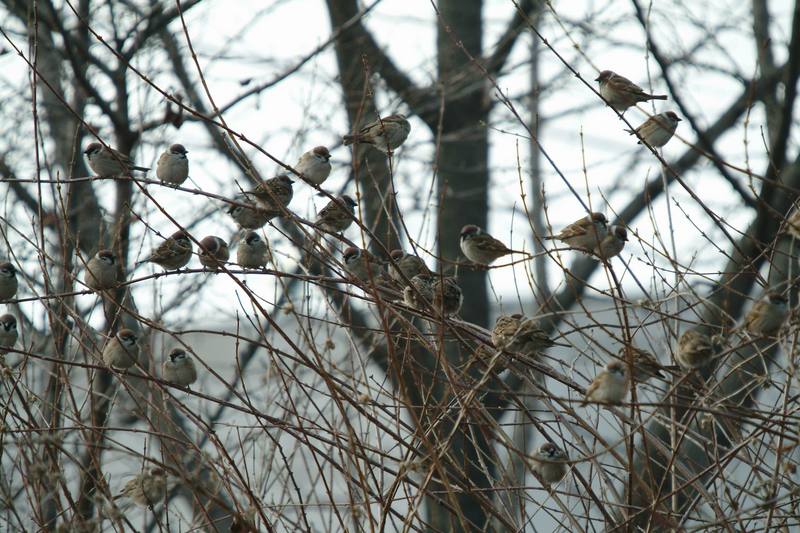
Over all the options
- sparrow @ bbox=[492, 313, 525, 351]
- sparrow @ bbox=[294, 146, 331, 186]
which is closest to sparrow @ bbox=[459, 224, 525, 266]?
sparrow @ bbox=[294, 146, 331, 186]

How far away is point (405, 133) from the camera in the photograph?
5492 millimetres

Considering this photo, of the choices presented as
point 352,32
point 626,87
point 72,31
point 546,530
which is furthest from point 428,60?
point 546,530

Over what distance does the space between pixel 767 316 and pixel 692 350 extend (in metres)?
0.33

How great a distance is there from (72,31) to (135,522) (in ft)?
21.1

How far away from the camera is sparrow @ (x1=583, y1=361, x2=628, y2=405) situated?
118 inches

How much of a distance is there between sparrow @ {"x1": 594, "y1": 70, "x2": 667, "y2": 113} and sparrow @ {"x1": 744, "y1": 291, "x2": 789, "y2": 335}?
67.8 inches

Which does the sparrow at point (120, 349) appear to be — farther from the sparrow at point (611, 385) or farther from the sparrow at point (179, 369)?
the sparrow at point (611, 385)

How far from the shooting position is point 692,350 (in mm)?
3238

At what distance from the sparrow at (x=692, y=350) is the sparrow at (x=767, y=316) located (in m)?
0.15

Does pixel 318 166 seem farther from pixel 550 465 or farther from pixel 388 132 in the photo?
pixel 550 465

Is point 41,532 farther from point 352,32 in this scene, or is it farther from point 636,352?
point 352,32

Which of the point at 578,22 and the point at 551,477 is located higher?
the point at 578,22

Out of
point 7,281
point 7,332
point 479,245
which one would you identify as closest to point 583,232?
point 479,245

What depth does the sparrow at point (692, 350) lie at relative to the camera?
10.5 ft
